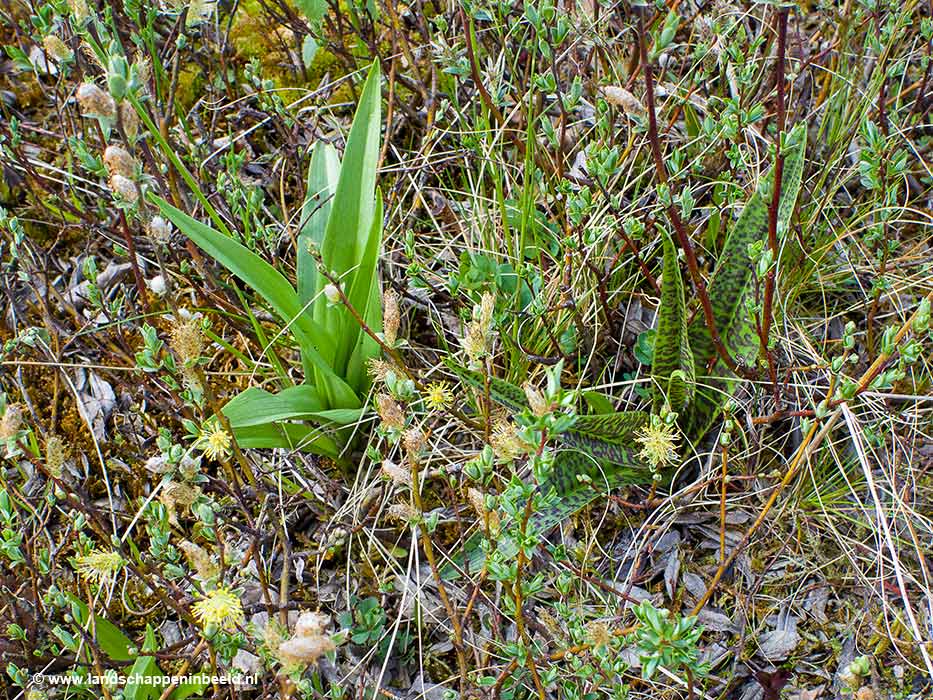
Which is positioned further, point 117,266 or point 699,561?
point 117,266

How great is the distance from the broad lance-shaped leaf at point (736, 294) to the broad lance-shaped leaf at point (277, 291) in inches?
33.1

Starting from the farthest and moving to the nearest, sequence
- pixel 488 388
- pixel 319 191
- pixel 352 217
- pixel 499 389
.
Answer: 1. pixel 319 191
2. pixel 352 217
3. pixel 499 389
4. pixel 488 388

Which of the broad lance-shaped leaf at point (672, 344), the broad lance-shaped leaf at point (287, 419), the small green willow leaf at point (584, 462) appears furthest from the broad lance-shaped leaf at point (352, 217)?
the broad lance-shaped leaf at point (672, 344)

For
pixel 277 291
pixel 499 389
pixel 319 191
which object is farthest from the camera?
pixel 319 191

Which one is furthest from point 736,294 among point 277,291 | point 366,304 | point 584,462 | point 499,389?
point 277,291

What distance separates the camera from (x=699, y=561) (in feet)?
5.93

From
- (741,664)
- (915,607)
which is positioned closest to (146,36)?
(741,664)

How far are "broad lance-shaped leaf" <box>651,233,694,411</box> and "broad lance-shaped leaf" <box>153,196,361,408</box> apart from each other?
0.73m

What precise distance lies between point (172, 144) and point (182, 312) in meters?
1.02

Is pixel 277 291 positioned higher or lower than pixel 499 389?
higher

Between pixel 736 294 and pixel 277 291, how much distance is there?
1.08 meters

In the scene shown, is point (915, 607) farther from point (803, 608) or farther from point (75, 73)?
point (75, 73)

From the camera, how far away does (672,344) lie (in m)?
1.77

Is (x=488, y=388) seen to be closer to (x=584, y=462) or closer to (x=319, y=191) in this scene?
(x=584, y=462)
